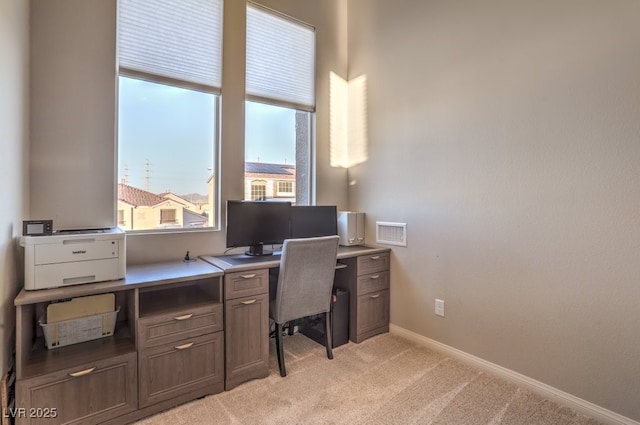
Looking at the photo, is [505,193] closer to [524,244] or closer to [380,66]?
[524,244]

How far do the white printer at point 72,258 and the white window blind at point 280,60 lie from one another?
5.91ft

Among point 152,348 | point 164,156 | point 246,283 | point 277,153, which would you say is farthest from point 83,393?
point 277,153

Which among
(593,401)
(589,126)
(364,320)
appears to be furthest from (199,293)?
(589,126)

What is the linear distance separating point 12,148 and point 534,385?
3.48 meters

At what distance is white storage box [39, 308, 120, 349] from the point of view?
1812mm

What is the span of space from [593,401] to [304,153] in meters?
2.96

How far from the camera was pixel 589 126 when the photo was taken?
1.93 meters

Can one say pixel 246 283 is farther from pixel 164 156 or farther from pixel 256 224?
pixel 164 156

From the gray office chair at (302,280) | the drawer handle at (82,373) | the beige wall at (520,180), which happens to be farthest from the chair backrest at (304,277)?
the drawer handle at (82,373)

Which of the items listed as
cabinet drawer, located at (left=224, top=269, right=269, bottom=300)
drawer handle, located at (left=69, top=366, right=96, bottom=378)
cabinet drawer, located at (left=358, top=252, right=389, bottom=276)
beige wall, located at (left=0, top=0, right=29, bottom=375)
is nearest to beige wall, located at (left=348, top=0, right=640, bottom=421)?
cabinet drawer, located at (left=358, top=252, right=389, bottom=276)

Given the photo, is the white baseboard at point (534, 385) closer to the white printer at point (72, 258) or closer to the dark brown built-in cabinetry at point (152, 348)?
the dark brown built-in cabinetry at point (152, 348)

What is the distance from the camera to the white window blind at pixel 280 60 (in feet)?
9.86

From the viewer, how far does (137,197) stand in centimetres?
246

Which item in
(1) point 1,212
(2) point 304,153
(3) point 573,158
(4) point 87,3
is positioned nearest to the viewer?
(1) point 1,212
